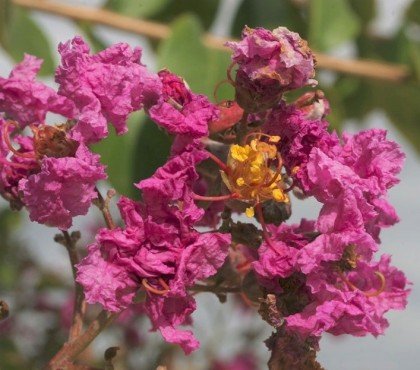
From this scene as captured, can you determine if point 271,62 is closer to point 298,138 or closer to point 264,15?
point 298,138

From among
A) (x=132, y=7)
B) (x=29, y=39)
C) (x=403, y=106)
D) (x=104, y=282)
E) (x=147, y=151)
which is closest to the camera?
(x=104, y=282)

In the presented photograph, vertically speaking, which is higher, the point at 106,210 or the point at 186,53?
the point at 106,210

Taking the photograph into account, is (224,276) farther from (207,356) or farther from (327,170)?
(207,356)

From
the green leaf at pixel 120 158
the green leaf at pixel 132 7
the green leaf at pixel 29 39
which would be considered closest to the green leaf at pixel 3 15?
the green leaf at pixel 29 39

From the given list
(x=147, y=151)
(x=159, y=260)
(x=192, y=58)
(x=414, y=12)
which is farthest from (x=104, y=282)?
(x=414, y=12)

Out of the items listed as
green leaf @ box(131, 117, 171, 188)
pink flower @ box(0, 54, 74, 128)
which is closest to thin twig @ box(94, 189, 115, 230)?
pink flower @ box(0, 54, 74, 128)

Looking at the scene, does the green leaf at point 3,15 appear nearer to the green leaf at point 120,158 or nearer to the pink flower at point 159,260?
the green leaf at point 120,158

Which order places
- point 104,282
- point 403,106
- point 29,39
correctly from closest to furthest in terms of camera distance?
point 104,282, point 29,39, point 403,106
